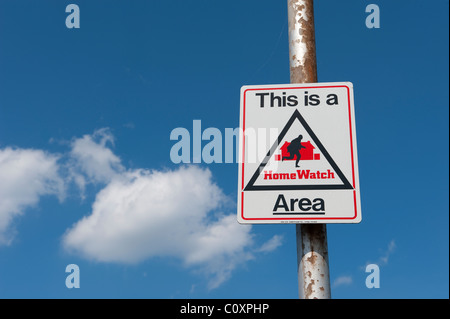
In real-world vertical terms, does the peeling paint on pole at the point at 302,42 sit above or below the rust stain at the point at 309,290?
above

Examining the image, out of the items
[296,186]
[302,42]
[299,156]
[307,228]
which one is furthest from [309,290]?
[302,42]

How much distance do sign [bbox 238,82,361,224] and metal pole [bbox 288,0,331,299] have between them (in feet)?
0.34

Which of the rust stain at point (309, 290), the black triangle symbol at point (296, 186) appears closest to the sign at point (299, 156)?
the black triangle symbol at point (296, 186)

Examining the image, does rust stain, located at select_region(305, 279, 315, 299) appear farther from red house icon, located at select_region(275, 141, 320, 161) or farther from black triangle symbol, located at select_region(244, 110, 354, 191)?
red house icon, located at select_region(275, 141, 320, 161)

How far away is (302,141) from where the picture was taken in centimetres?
268

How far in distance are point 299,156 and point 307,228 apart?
50cm

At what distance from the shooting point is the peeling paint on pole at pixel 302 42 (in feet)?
9.37

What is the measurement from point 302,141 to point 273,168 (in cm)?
29

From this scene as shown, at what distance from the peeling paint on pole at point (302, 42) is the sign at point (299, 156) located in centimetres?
11

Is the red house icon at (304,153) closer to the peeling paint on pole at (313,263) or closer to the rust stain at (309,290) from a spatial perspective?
the peeling paint on pole at (313,263)

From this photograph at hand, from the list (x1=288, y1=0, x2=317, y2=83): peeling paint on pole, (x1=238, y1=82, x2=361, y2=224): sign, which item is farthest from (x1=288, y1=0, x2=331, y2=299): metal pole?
(x1=238, y1=82, x2=361, y2=224): sign

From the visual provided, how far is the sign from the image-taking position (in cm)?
254
